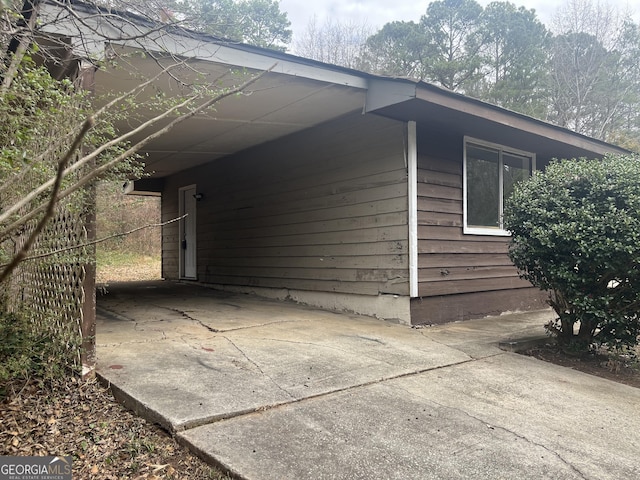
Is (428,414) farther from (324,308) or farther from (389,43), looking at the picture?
(389,43)

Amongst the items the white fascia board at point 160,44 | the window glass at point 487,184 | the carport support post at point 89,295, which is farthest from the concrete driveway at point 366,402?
the white fascia board at point 160,44

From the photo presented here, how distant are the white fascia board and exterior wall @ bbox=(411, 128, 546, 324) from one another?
4.72 ft

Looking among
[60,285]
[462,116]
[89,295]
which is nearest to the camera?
[89,295]

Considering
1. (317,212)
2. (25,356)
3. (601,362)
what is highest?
(317,212)

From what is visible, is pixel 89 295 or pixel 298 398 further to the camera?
pixel 89 295

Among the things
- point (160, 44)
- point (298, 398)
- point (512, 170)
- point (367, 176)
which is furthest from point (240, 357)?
point (512, 170)

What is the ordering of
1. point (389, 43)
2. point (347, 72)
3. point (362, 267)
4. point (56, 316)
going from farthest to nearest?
point (389, 43)
point (362, 267)
point (347, 72)
point (56, 316)

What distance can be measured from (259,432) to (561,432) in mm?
1728

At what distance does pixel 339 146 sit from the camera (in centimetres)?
621

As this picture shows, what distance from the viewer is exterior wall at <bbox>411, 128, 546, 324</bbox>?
5496 mm

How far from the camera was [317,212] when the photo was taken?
21.6ft

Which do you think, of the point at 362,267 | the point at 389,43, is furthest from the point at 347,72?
the point at 389,43

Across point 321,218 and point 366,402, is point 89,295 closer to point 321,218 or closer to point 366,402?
point 366,402

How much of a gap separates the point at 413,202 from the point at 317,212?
5.51ft
